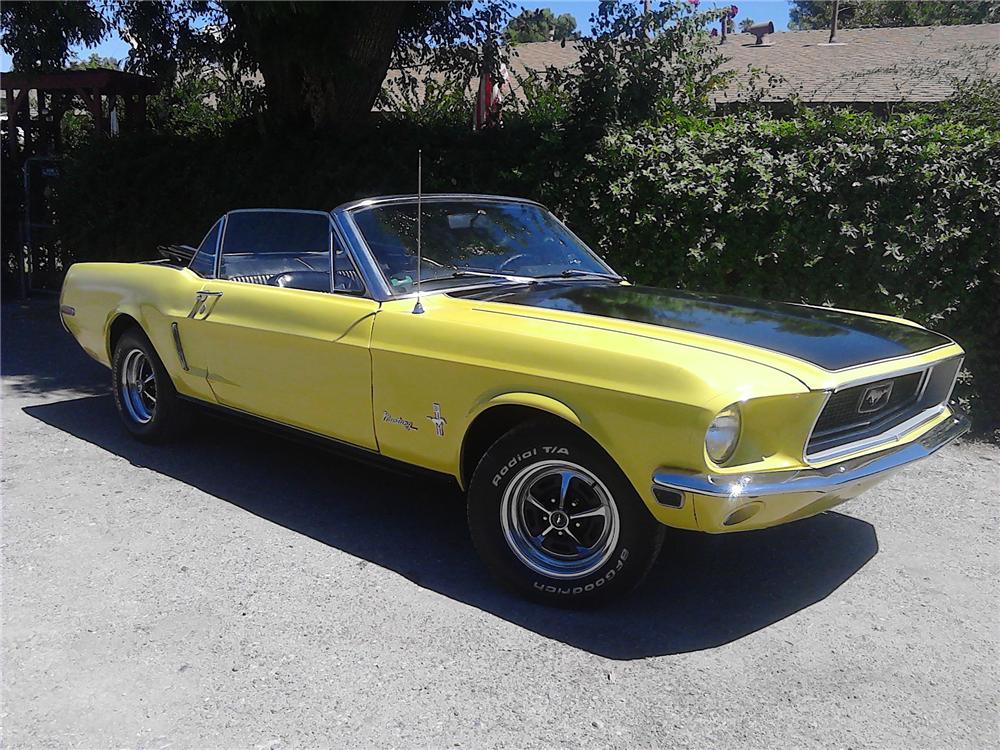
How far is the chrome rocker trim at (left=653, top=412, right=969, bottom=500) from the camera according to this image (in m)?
3.11

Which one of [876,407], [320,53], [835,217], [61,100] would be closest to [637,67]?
[835,217]

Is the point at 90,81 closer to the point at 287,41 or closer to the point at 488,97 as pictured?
the point at 287,41

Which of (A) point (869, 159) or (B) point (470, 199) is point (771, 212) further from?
(B) point (470, 199)

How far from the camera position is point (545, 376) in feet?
11.6

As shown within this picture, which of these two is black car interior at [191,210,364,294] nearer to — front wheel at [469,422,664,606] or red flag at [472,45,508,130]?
front wheel at [469,422,664,606]

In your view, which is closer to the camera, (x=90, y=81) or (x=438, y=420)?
(x=438, y=420)

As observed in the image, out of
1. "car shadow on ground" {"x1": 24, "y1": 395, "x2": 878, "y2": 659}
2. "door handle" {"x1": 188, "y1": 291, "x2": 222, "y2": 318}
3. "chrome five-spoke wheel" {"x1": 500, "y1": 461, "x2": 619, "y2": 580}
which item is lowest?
"car shadow on ground" {"x1": 24, "y1": 395, "x2": 878, "y2": 659}

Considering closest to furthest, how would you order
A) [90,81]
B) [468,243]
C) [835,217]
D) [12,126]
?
[468,243] < [835,217] < [90,81] < [12,126]

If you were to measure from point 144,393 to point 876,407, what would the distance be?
4.26 m

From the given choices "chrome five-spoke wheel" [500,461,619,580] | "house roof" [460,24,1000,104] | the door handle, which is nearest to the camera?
"chrome five-spoke wheel" [500,461,619,580]

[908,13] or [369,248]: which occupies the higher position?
[908,13]

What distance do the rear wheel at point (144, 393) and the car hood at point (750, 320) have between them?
223 cm

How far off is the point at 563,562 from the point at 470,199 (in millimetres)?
2139

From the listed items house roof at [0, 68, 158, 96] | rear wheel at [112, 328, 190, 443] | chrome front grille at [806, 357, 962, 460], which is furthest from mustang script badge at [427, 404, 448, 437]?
house roof at [0, 68, 158, 96]
